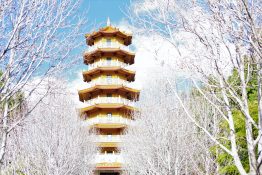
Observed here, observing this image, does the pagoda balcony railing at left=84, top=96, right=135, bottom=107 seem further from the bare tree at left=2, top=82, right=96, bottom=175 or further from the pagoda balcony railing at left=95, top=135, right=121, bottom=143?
the bare tree at left=2, top=82, right=96, bottom=175

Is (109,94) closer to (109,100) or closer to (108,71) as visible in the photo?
(109,100)

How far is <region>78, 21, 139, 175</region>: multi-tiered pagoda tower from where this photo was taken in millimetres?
35188

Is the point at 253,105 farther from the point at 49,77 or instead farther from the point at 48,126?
the point at 48,126

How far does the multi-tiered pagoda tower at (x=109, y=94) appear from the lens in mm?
35188

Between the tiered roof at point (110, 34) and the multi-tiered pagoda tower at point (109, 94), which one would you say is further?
the tiered roof at point (110, 34)

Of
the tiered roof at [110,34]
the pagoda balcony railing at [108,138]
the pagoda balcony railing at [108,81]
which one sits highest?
the tiered roof at [110,34]

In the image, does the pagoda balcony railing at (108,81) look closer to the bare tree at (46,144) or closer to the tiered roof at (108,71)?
the tiered roof at (108,71)

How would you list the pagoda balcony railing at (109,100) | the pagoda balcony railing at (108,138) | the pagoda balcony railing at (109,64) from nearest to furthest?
the pagoda balcony railing at (108,138) → the pagoda balcony railing at (109,100) → the pagoda balcony railing at (109,64)

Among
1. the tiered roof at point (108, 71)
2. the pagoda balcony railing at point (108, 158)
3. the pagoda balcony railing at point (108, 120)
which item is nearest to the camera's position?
the pagoda balcony railing at point (108, 158)

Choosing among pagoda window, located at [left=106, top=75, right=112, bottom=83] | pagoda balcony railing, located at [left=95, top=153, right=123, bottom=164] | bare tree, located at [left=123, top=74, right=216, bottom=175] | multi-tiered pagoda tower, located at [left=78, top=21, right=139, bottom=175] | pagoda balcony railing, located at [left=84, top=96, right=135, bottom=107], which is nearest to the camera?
bare tree, located at [left=123, top=74, right=216, bottom=175]

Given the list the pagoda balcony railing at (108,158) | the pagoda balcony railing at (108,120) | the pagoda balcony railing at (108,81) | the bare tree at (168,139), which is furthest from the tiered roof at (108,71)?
the bare tree at (168,139)

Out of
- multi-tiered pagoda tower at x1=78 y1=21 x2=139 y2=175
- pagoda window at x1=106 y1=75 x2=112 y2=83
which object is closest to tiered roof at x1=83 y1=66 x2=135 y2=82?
multi-tiered pagoda tower at x1=78 y1=21 x2=139 y2=175

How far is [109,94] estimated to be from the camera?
3888cm

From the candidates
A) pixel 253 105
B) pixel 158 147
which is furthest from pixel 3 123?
pixel 158 147
